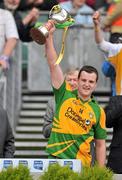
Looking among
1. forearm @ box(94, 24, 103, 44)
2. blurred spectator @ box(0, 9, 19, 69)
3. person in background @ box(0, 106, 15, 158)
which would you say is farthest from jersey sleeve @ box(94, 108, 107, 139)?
blurred spectator @ box(0, 9, 19, 69)

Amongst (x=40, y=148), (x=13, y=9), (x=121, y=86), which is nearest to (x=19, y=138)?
(x=40, y=148)

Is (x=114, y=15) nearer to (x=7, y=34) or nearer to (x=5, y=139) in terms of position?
(x=7, y=34)

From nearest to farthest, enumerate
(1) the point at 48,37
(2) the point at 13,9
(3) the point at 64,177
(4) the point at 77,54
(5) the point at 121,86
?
(3) the point at 64,177, (1) the point at 48,37, (5) the point at 121,86, (2) the point at 13,9, (4) the point at 77,54

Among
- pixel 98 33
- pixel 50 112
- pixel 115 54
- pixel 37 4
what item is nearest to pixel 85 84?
pixel 50 112

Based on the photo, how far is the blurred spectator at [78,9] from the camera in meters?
14.3

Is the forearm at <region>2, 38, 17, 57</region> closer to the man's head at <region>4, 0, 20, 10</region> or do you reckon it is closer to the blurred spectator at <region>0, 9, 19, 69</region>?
the blurred spectator at <region>0, 9, 19, 69</region>

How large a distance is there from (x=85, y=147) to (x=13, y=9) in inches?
167

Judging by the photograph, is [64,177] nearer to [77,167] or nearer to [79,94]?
[77,167]

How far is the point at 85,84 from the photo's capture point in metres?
9.00

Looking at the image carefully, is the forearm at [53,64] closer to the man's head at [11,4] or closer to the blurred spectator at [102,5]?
the man's head at [11,4]

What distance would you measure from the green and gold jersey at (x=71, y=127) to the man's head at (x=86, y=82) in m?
0.08

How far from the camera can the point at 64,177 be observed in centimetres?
756

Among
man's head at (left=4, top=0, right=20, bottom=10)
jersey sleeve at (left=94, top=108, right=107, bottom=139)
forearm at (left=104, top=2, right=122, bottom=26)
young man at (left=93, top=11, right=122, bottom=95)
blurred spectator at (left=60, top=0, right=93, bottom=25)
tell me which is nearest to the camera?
jersey sleeve at (left=94, top=108, right=107, bottom=139)

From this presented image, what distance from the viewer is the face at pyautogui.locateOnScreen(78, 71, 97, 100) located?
9000 millimetres
